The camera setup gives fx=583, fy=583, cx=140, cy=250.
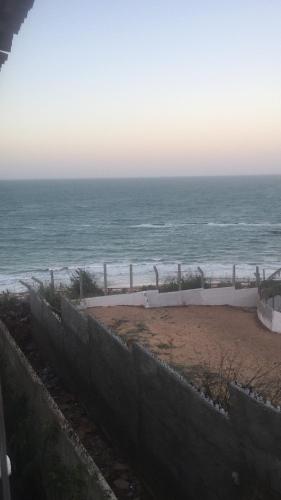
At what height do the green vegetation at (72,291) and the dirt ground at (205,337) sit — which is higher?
the green vegetation at (72,291)

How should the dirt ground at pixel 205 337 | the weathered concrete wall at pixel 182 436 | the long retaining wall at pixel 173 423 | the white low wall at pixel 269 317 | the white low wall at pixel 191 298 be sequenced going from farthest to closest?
the white low wall at pixel 191 298 → the white low wall at pixel 269 317 → the dirt ground at pixel 205 337 → the weathered concrete wall at pixel 182 436 → the long retaining wall at pixel 173 423

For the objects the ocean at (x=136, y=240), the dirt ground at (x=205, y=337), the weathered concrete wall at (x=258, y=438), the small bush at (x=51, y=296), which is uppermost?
the weathered concrete wall at (x=258, y=438)

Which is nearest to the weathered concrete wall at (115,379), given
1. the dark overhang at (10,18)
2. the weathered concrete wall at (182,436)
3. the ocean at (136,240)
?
the weathered concrete wall at (182,436)

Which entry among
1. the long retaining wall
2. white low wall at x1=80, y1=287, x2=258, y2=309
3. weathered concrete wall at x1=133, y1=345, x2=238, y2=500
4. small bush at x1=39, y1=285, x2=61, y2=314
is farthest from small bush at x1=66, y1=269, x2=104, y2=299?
weathered concrete wall at x1=133, y1=345, x2=238, y2=500

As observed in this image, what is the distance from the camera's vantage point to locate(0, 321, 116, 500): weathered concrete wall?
602 cm

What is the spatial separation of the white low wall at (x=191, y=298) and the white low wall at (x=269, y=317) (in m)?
1.69

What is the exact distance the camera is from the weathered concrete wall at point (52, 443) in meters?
6.02

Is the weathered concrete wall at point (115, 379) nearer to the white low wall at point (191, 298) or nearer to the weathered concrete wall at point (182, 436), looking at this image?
the weathered concrete wall at point (182, 436)

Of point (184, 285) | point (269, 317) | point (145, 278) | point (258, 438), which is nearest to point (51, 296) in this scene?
point (184, 285)

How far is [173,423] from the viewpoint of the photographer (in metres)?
8.05

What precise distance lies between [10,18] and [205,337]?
1198cm

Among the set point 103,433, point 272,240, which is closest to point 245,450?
point 103,433

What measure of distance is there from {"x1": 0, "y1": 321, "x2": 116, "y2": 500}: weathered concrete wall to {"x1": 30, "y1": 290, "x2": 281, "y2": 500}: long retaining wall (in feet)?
5.06

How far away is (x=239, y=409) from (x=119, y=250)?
→ 47.2 m
